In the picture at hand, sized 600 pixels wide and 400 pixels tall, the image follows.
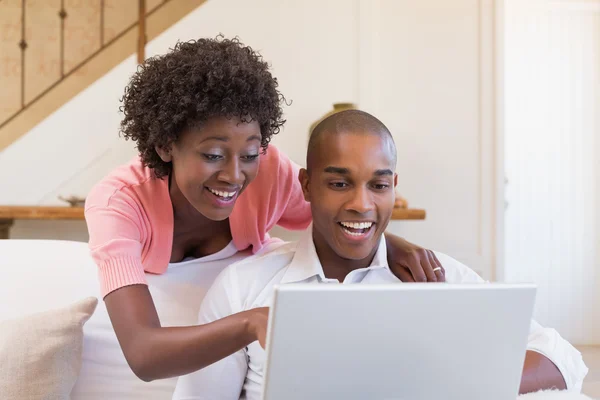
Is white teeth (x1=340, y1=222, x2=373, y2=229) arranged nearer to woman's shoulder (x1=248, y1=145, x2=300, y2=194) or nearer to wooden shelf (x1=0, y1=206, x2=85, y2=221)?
woman's shoulder (x1=248, y1=145, x2=300, y2=194)

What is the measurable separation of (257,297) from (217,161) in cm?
33

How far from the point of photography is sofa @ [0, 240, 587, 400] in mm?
1486

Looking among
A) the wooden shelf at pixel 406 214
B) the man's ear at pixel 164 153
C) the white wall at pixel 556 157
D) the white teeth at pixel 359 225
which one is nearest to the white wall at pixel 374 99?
the wooden shelf at pixel 406 214

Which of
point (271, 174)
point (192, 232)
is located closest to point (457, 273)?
point (271, 174)

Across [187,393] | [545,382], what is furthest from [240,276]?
[545,382]

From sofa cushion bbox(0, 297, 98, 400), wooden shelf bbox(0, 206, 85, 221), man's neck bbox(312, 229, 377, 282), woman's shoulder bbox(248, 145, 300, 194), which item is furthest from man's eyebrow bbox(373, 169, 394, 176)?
wooden shelf bbox(0, 206, 85, 221)

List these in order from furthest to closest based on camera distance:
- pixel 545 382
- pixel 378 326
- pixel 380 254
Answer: pixel 380 254 → pixel 545 382 → pixel 378 326

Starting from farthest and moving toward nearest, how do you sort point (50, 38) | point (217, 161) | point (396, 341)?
point (50, 38) < point (217, 161) < point (396, 341)

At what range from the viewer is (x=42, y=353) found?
1.50 m

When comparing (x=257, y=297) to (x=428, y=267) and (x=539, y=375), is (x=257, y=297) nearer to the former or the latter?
(x=428, y=267)

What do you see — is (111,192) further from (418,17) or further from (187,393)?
(418,17)

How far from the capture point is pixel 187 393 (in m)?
1.39

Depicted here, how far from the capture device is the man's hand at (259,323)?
0.94 meters

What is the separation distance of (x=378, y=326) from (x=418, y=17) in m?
3.47
